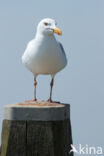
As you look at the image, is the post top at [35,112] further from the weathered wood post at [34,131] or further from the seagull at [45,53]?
the seagull at [45,53]

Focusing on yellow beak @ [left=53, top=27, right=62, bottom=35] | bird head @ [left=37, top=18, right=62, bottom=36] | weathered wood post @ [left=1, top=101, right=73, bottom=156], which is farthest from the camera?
bird head @ [left=37, top=18, right=62, bottom=36]

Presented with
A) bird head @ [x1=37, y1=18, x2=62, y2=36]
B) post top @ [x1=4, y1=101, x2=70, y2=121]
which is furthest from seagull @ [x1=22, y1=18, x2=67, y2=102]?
post top @ [x1=4, y1=101, x2=70, y2=121]

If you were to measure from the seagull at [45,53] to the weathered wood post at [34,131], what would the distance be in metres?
0.84

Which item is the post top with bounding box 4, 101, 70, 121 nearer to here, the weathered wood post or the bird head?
the weathered wood post

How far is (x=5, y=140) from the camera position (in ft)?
12.9

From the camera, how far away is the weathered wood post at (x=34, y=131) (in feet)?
12.1

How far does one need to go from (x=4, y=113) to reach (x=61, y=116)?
2.36 ft

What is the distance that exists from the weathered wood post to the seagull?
0.84 metres

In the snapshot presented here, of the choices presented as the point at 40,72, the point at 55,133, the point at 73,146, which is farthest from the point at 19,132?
the point at 40,72

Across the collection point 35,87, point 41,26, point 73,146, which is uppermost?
point 41,26

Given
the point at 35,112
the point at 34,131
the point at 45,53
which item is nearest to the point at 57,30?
the point at 45,53

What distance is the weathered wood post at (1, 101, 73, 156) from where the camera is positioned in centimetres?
369

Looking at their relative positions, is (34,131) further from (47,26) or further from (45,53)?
(47,26)

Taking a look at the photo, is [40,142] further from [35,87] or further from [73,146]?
[35,87]
